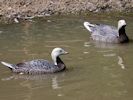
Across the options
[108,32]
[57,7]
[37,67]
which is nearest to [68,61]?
[37,67]

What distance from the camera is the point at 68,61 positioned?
13.4 metres

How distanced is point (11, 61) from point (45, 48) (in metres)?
1.53

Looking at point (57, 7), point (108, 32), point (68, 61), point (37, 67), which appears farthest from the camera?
point (57, 7)

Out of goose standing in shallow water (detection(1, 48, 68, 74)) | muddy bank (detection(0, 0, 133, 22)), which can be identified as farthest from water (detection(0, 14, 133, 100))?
muddy bank (detection(0, 0, 133, 22))

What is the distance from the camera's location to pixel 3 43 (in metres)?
15.0

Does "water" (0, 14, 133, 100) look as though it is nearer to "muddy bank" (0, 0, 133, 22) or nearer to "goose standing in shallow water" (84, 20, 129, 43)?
"goose standing in shallow water" (84, 20, 129, 43)

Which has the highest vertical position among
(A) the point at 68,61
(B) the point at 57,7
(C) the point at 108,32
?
(B) the point at 57,7

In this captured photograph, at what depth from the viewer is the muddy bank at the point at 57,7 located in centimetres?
1902

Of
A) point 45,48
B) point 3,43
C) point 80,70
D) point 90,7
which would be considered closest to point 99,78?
point 80,70

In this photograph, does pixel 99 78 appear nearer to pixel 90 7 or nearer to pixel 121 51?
pixel 121 51

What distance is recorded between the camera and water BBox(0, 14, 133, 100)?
10.9 metres

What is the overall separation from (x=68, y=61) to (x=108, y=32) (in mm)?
3174

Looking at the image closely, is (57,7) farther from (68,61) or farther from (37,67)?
(37,67)

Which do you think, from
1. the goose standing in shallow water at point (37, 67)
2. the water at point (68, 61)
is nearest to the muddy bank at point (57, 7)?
the water at point (68, 61)
